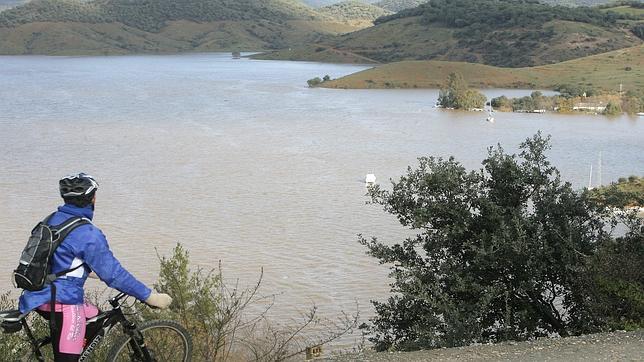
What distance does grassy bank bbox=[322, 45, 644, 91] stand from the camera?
92.1m

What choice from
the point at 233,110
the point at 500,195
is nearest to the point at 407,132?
the point at 233,110

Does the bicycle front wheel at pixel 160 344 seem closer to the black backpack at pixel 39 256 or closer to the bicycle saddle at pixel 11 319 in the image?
the bicycle saddle at pixel 11 319

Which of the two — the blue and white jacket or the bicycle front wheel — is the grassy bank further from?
the blue and white jacket

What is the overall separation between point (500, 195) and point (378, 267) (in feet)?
35.5

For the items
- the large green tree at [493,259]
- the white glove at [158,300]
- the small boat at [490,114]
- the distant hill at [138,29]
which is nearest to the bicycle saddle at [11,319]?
the white glove at [158,300]

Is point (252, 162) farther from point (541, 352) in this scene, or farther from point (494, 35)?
point (494, 35)

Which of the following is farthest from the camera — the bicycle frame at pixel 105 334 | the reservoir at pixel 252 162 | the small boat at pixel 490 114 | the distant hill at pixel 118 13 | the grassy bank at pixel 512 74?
the distant hill at pixel 118 13

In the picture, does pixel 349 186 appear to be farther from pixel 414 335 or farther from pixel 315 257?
pixel 414 335

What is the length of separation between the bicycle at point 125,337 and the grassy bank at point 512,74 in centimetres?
8416

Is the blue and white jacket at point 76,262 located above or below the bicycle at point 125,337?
above

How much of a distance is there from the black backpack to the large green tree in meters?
5.40

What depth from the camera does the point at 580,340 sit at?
21.6ft

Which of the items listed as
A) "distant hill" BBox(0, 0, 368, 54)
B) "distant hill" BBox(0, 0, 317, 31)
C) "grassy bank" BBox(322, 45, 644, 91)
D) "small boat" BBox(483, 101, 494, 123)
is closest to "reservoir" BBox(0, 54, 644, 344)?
"small boat" BBox(483, 101, 494, 123)

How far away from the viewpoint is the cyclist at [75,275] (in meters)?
4.29
